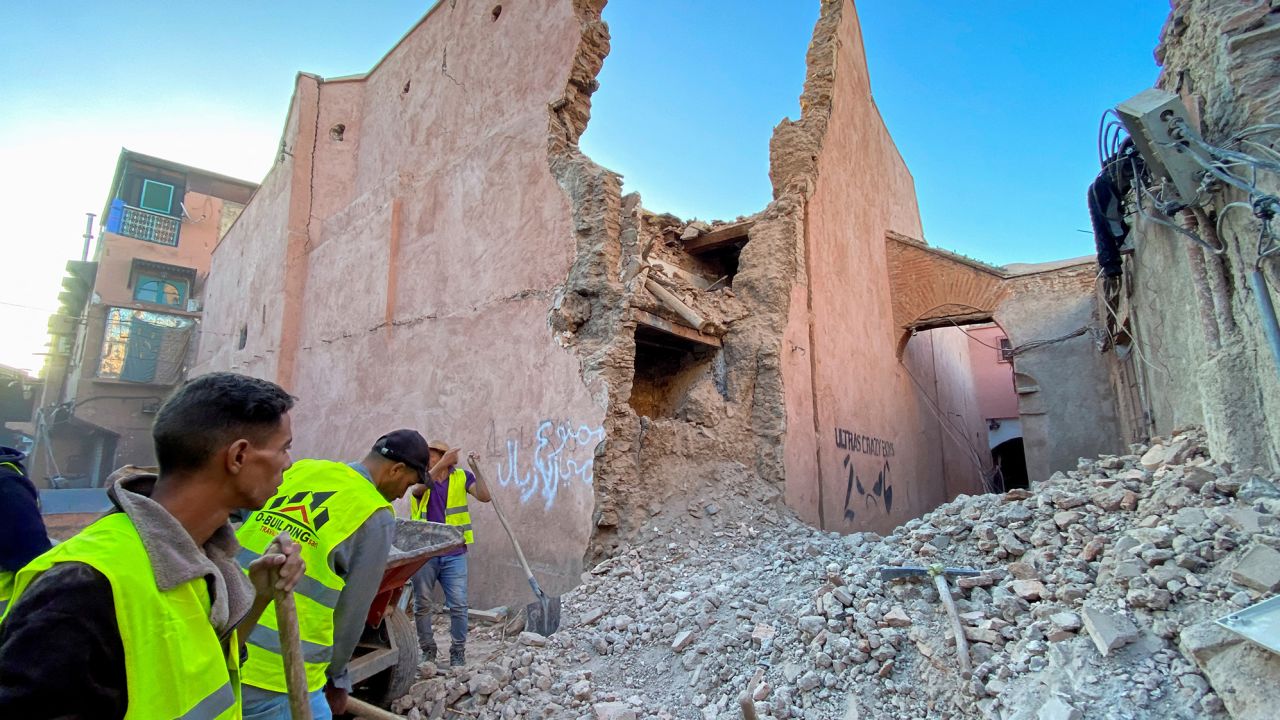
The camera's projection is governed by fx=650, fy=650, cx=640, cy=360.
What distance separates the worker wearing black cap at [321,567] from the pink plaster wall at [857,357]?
574 cm

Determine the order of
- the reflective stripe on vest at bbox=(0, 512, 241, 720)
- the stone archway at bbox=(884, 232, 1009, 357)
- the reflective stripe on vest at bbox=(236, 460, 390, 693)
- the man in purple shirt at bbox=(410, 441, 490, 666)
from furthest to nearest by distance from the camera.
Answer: the stone archway at bbox=(884, 232, 1009, 357), the man in purple shirt at bbox=(410, 441, 490, 666), the reflective stripe on vest at bbox=(236, 460, 390, 693), the reflective stripe on vest at bbox=(0, 512, 241, 720)

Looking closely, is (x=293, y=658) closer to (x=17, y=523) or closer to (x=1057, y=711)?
(x=17, y=523)

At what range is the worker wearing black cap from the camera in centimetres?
202

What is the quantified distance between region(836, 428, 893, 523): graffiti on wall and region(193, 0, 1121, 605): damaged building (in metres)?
0.05

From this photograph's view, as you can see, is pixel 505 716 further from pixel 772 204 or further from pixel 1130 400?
pixel 1130 400

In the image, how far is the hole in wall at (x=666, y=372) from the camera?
7828mm

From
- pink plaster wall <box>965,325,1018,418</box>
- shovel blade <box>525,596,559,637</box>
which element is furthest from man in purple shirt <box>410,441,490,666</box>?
pink plaster wall <box>965,325,1018,418</box>

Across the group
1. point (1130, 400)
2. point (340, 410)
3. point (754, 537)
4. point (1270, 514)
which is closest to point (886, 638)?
point (1270, 514)

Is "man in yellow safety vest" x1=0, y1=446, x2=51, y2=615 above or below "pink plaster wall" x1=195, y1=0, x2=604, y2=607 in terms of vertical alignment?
below

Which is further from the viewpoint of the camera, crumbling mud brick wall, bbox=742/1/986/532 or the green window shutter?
the green window shutter

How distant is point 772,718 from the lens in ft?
11.1

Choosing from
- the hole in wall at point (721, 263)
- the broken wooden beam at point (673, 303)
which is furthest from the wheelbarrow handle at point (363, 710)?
the hole in wall at point (721, 263)

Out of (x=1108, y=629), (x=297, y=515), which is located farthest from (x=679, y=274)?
(x=297, y=515)

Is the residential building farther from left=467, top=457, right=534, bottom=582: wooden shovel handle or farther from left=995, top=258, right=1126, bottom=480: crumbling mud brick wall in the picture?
left=995, top=258, right=1126, bottom=480: crumbling mud brick wall
